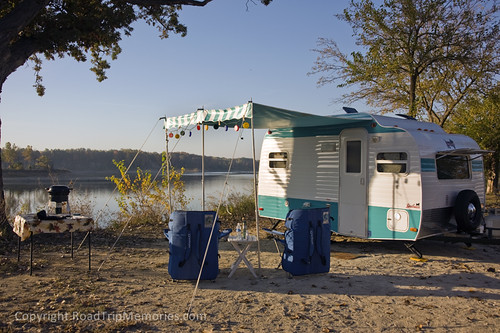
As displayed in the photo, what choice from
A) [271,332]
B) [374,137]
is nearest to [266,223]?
[374,137]

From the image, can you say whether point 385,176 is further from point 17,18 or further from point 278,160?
point 17,18

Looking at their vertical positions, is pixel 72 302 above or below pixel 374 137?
below

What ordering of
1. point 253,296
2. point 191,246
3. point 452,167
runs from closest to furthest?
point 253,296 → point 191,246 → point 452,167

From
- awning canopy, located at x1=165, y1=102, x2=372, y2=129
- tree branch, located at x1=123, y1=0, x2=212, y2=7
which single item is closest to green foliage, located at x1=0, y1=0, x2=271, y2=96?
tree branch, located at x1=123, y1=0, x2=212, y2=7

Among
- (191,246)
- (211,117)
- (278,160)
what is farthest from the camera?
(278,160)

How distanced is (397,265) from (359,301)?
6.68ft

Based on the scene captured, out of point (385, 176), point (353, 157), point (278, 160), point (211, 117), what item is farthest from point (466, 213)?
point (211, 117)

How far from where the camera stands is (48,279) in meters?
5.44

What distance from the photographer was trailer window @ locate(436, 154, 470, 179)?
7.28 metres

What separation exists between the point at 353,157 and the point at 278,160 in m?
1.90

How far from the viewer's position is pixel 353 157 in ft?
25.3

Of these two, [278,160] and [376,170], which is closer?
[376,170]

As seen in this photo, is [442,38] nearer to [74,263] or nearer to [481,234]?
[481,234]

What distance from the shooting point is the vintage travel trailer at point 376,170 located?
22.4ft
